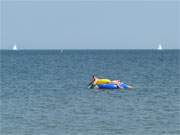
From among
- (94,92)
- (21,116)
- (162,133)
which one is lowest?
(162,133)

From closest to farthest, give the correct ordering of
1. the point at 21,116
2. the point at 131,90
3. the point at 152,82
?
the point at 21,116
the point at 131,90
the point at 152,82

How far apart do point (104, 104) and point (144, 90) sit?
10.7 meters

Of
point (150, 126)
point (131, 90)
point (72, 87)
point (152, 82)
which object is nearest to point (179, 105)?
point (150, 126)

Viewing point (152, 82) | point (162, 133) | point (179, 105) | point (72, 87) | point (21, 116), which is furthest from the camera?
point (152, 82)

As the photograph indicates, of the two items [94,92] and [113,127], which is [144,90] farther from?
[113,127]

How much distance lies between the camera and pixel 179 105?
3872 centimetres

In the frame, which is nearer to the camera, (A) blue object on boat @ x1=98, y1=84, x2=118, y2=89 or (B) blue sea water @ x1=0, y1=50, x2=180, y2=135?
(B) blue sea water @ x1=0, y1=50, x2=180, y2=135

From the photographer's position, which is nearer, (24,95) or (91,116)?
(91,116)

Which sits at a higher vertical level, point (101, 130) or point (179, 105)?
point (179, 105)

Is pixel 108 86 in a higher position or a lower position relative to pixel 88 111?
higher

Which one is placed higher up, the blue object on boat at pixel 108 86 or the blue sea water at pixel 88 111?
the blue object on boat at pixel 108 86

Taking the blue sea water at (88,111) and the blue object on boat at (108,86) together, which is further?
the blue object on boat at (108,86)

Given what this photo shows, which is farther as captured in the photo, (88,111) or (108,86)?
(108,86)

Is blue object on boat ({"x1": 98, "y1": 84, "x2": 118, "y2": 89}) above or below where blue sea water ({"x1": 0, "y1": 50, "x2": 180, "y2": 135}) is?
above
